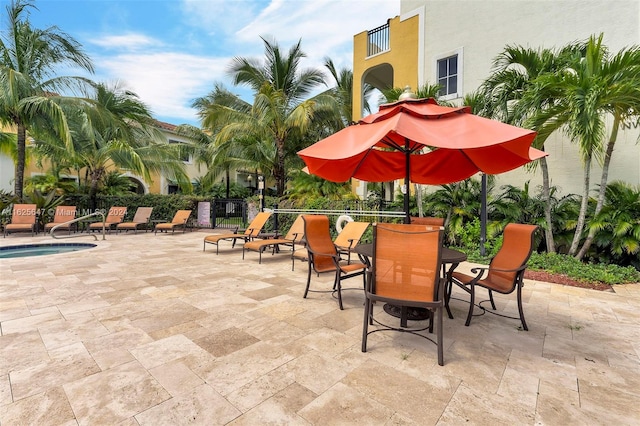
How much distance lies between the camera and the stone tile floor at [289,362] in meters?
1.96

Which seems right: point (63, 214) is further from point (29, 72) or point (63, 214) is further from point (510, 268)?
A: point (510, 268)

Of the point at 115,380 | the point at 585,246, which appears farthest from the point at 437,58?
the point at 115,380

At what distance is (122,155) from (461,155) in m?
14.2

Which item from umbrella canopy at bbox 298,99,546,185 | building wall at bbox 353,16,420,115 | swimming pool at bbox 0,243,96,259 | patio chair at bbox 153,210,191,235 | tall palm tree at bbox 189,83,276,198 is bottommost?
swimming pool at bbox 0,243,96,259

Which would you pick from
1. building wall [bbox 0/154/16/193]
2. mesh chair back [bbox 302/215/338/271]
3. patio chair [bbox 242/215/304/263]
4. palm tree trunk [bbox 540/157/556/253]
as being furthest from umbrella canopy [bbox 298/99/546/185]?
building wall [bbox 0/154/16/193]

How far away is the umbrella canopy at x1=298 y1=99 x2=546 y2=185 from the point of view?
2.54 meters

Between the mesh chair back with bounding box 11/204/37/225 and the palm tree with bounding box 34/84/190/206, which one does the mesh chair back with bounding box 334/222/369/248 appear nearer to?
the palm tree with bounding box 34/84/190/206

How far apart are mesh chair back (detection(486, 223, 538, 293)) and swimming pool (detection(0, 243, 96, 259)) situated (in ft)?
32.1

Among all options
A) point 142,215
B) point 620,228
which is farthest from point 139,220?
point 620,228

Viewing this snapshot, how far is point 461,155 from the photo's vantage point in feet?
14.1

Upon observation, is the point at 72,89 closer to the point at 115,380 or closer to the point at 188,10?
the point at 188,10

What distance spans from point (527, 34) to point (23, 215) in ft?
57.7

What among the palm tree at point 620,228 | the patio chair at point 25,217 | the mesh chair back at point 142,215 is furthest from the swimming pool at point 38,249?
the palm tree at point 620,228

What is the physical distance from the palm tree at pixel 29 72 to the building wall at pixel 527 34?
490 inches
